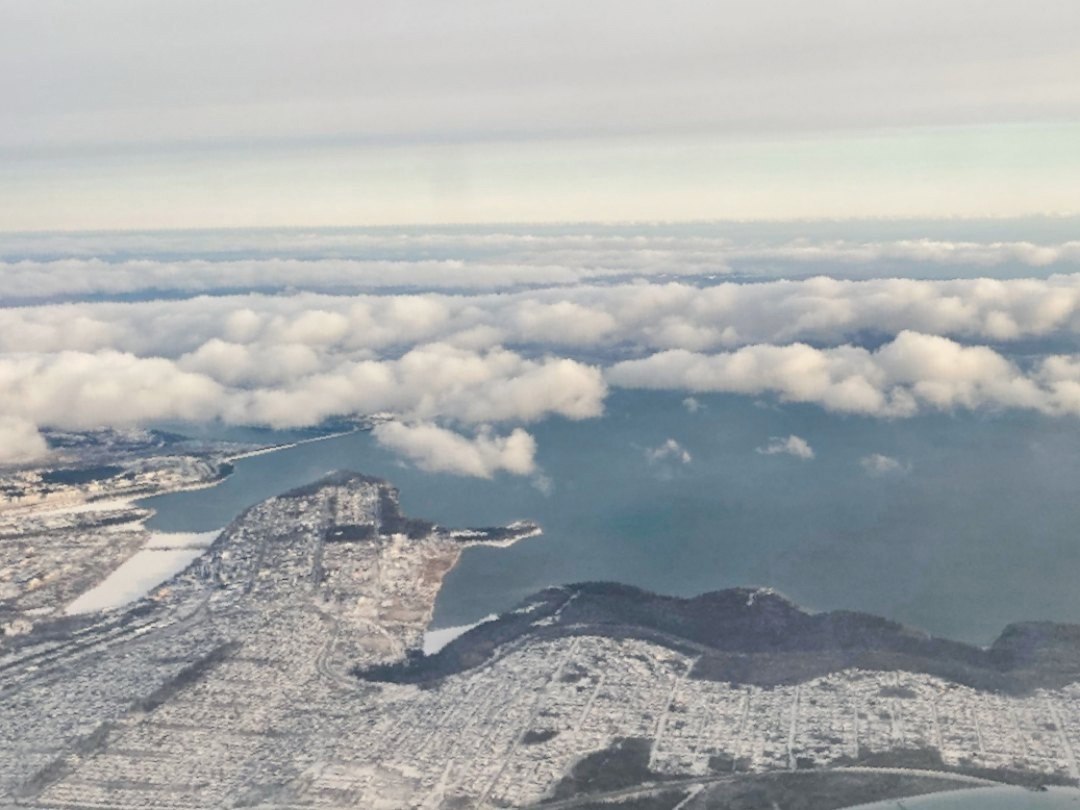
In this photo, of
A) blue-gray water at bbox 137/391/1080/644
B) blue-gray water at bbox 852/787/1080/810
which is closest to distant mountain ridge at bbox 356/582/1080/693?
blue-gray water at bbox 137/391/1080/644

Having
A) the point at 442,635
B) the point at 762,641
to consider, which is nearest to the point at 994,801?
the point at 762,641

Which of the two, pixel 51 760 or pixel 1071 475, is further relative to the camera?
pixel 1071 475

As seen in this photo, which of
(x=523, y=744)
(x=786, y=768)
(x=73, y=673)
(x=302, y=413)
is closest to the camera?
(x=786, y=768)

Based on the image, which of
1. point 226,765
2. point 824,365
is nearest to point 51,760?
point 226,765

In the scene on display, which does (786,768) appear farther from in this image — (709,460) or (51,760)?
(709,460)

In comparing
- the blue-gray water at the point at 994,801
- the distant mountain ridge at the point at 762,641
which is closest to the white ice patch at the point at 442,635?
the distant mountain ridge at the point at 762,641

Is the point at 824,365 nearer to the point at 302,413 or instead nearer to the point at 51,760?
the point at 302,413

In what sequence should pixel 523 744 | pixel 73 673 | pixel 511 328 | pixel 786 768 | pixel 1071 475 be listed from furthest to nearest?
1. pixel 511 328
2. pixel 1071 475
3. pixel 73 673
4. pixel 523 744
5. pixel 786 768
